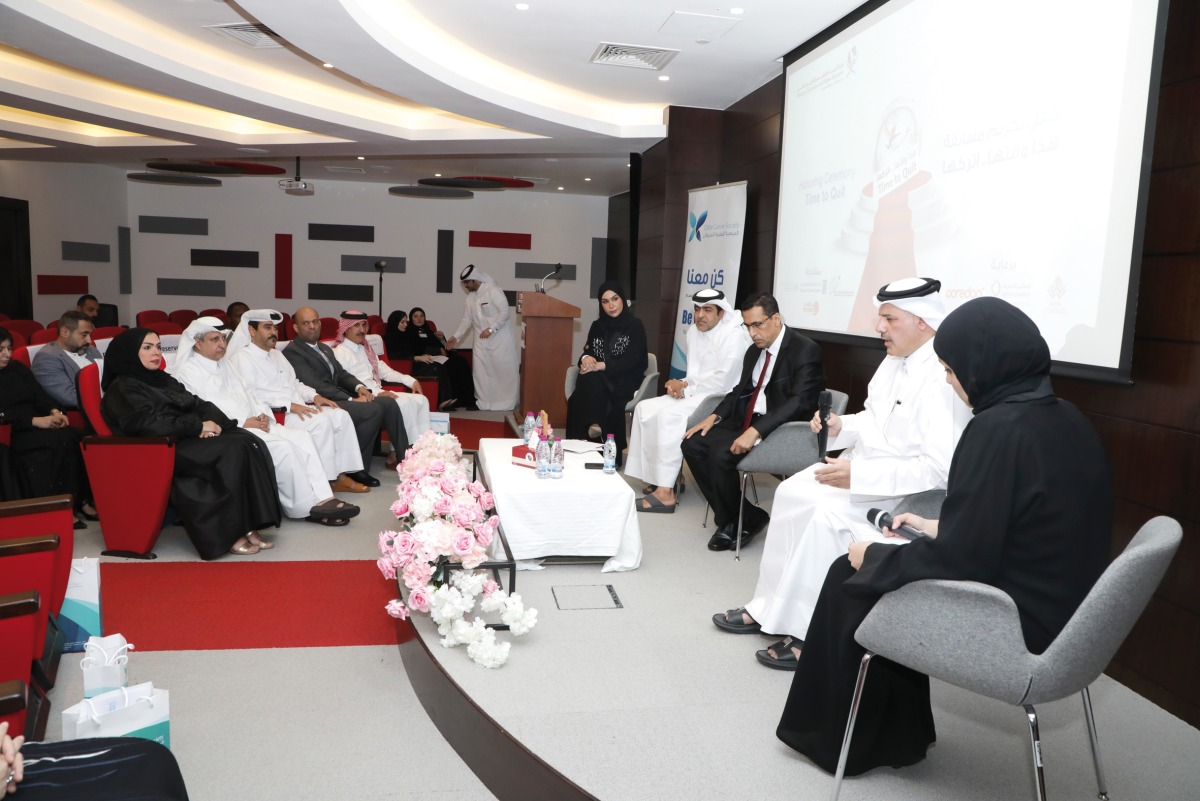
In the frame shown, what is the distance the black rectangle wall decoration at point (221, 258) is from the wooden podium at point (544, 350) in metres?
7.18

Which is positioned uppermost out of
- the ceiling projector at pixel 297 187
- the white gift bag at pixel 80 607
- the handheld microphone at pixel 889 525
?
the ceiling projector at pixel 297 187

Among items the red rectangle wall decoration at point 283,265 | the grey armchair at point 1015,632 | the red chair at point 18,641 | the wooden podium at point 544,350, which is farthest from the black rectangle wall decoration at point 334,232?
the grey armchair at point 1015,632

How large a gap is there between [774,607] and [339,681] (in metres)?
1.74

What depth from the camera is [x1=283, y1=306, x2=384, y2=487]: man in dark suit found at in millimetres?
6469

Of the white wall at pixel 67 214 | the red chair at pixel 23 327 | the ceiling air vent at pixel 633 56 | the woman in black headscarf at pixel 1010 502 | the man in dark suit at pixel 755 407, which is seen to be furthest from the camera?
the white wall at pixel 67 214

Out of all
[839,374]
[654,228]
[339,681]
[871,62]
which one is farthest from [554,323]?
[339,681]

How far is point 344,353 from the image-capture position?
23.2 feet

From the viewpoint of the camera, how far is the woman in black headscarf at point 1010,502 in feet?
6.81

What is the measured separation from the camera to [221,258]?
13820 millimetres

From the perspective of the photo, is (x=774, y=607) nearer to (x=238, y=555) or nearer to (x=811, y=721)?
(x=811, y=721)

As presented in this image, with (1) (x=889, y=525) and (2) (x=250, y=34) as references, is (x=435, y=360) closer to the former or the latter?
(2) (x=250, y=34)

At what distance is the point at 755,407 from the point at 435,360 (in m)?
6.22

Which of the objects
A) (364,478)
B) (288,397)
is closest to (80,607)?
(288,397)

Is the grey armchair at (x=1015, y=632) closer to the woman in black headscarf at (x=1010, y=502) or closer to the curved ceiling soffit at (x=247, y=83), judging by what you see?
the woman in black headscarf at (x=1010, y=502)
